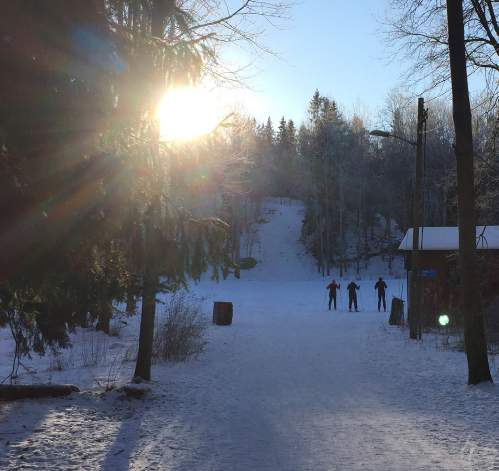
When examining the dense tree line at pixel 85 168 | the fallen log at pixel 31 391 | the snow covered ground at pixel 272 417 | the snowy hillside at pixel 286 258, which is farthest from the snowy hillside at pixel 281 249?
the dense tree line at pixel 85 168

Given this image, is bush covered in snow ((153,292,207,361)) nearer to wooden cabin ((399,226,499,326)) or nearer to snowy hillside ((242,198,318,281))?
wooden cabin ((399,226,499,326))

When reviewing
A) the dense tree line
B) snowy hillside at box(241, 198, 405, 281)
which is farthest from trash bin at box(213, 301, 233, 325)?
snowy hillside at box(241, 198, 405, 281)

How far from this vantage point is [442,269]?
2094 cm

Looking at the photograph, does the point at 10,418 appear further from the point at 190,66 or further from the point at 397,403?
the point at 397,403

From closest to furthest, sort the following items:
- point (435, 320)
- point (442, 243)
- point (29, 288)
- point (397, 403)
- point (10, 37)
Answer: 1. point (10, 37)
2. point (29, 288)
3. point (397, 403)
4. point (435, 320)
5. point (442, 243)

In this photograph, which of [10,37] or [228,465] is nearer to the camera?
[10,37]

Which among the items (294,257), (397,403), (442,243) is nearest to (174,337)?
(397,403)

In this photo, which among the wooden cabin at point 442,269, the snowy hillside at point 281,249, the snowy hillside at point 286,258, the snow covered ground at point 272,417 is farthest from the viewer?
the snowy hillside at point 281,249

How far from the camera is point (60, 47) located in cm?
392

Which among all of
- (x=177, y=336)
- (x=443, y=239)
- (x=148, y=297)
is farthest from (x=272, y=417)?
(x=443, y=239)

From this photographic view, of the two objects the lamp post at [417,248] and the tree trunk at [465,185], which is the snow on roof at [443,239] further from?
the tree trunk at [465,185]

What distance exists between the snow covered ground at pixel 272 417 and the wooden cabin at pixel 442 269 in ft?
22.4

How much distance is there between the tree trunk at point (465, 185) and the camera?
29.7ft

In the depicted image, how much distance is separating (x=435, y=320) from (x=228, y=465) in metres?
16.5
